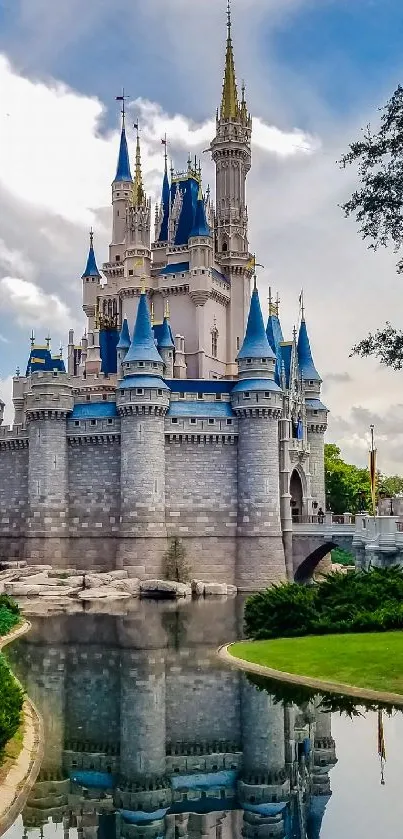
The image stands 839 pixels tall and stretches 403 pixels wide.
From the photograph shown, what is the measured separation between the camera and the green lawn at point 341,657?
19750 millimetres

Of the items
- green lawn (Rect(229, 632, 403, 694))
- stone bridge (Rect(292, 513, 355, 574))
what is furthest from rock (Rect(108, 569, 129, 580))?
green lawn (Rect(229, 632, 403, 694))

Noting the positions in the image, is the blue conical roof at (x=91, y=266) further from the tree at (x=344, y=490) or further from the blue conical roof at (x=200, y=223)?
the tree at (x=344, y=490)

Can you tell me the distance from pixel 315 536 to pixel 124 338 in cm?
1782

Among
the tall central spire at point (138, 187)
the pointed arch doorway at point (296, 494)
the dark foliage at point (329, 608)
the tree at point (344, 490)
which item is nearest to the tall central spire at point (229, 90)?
the tall central spire at point (138, 187)

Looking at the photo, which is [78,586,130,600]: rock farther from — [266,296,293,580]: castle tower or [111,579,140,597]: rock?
[266,296,293,580]: castle tower

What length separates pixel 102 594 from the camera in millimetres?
44062

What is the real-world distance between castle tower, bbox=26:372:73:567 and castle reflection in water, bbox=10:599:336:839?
24502mm

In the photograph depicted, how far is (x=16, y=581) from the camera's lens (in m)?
45.8

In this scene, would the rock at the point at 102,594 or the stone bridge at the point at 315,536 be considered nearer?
the rock at the point at 102,594

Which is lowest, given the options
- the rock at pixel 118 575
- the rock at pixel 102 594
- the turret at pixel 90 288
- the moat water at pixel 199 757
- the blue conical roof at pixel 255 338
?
the moat water at pixel 199 757

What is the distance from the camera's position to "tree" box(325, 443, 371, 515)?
8069 centimetres

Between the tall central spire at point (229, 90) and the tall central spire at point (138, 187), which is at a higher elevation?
the tall central spire at point (229, 90)

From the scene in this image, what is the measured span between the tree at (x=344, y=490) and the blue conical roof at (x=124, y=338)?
2996 cm

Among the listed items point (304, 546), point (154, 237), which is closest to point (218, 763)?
point (304, 546)
